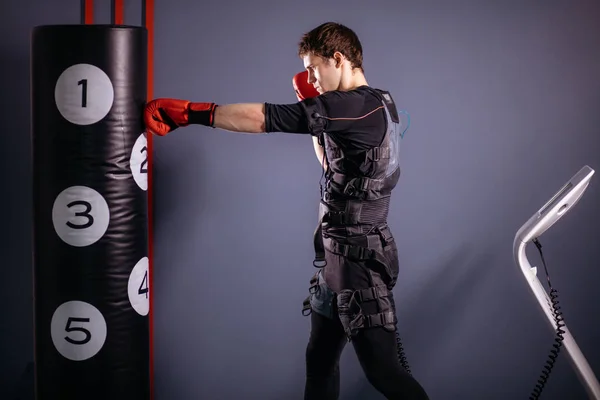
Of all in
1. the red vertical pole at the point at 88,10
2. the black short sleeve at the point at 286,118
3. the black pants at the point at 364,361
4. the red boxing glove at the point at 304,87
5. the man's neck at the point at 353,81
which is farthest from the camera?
the red vertical pole at the point at 88,10

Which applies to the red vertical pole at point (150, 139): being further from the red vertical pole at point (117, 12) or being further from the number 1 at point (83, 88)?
the number 1 at point (83, 88)

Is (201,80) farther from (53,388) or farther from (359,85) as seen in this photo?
(53,388)

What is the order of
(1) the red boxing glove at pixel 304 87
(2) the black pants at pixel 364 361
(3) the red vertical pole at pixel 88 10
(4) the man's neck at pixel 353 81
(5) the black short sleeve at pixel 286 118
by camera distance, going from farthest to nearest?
(3) the red vertical pole at pixel 88 10 → (1) the red boxing glove at pixel 304 87 → (4) the man's neck at pixel 353 81 → (2) the black pants at pixel 364 361 → (5) the black short sleeve at pixel 286 118

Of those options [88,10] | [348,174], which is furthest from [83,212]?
[88,10]

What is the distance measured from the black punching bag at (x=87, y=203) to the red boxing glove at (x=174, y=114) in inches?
2.8

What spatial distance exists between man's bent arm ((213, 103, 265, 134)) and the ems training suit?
26 mm

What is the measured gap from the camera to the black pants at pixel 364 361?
2.19 metres

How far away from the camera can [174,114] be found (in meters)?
2.13

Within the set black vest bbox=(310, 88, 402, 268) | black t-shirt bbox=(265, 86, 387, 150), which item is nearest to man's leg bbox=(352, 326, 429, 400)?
black vest bbox=(310, 88, 402, 268)

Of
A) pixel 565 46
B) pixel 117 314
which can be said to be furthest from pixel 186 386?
pixel 565 46

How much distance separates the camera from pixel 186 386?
10.1ft

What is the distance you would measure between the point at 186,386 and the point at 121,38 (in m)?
1.61

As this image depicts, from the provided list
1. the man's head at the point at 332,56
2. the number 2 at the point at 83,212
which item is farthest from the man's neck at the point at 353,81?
the number 2 at the point at 83,212

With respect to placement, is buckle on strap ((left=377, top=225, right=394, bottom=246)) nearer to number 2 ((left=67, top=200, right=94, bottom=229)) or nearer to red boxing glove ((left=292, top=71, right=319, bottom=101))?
red boxing glove ((left=292, top=71, right=319, bottom=101))
